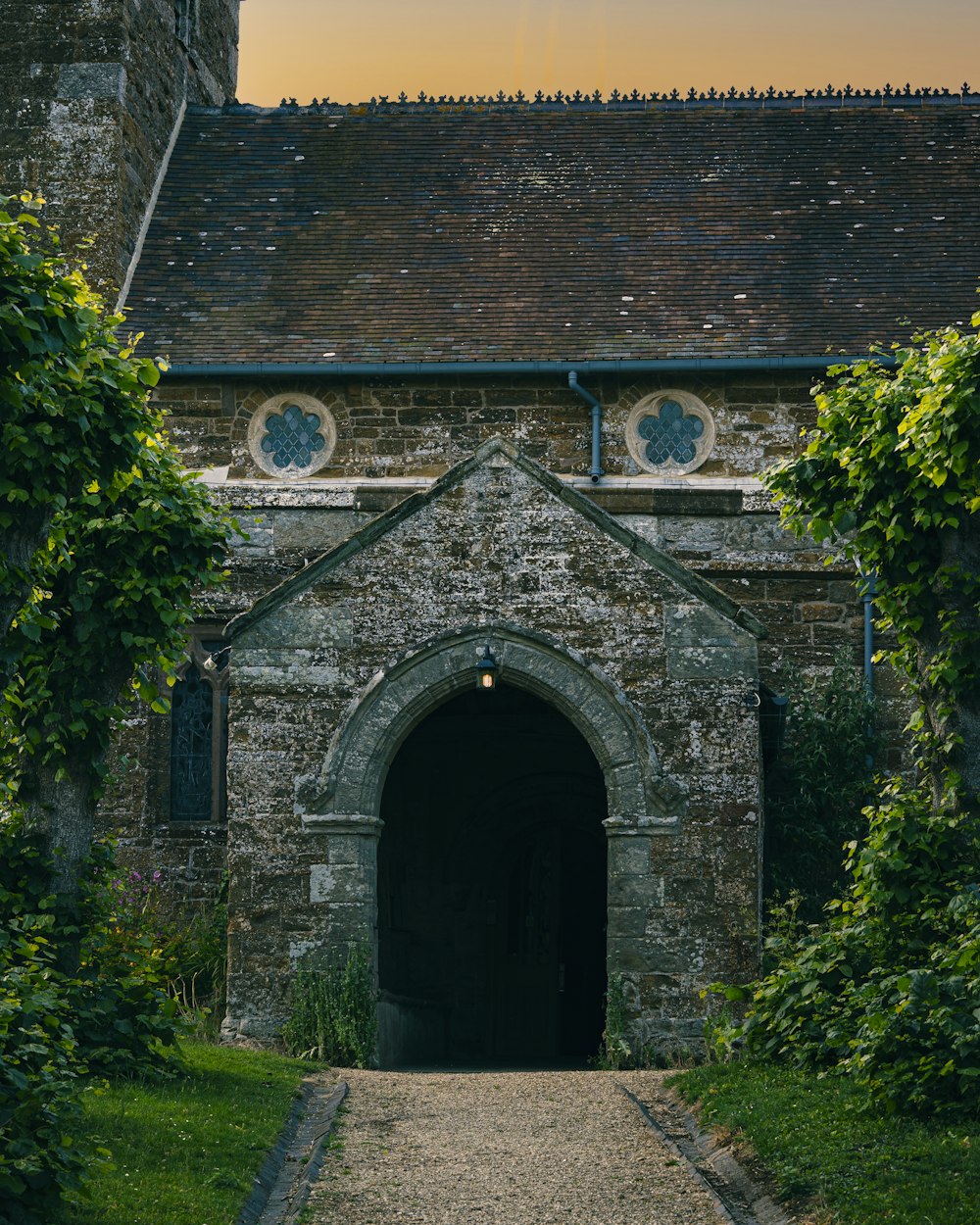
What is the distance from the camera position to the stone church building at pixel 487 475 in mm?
13617

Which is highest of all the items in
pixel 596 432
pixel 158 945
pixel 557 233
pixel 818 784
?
pixel 557 233

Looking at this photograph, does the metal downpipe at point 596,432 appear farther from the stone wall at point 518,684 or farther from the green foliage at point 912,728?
the green foliage at point 912,728

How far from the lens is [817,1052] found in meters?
10.9

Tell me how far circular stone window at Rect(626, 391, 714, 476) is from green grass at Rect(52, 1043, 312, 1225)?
7.55m

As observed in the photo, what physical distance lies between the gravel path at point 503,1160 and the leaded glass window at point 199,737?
5.36m

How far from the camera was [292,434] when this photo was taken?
17.7 m

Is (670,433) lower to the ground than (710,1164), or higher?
higher

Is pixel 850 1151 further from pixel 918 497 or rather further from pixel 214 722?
pixel 214 722

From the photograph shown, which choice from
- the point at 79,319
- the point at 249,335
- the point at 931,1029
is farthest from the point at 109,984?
the point at 249,335

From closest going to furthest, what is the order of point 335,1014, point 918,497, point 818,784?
point 918,497
point 335,1014
point 818,784

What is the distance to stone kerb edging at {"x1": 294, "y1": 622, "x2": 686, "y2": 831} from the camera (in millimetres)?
13578

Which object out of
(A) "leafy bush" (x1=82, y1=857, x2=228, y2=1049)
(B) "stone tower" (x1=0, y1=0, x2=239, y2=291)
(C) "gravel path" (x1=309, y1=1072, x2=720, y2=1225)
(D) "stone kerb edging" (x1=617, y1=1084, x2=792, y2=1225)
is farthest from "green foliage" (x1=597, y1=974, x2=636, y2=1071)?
(B) "stone tower" (x1=0, y1=0, x2=239, y2=291)

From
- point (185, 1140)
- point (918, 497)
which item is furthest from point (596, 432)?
point (185, 1140)

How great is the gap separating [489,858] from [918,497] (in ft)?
27.1
